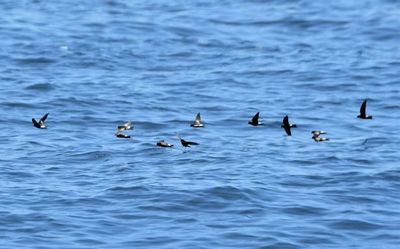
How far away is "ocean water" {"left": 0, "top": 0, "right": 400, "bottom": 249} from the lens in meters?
28.0

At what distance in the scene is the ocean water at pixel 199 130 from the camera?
92.0ft

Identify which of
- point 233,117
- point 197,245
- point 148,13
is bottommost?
point 197,245

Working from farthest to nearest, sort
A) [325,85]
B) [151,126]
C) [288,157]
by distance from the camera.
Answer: [325,85]
[151,126]
[288,157]

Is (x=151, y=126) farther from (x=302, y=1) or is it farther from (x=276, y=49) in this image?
(x=302, y=1)

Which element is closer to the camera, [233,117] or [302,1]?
[233,117]

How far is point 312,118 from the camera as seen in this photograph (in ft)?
130

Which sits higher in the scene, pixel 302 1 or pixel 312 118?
pixel 302 1

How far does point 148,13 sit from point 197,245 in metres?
33.9

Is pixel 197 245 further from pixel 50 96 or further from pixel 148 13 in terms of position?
pixel 148 13

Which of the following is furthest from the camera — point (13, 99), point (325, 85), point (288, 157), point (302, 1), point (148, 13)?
point (302, 1)

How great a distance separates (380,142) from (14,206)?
12047mm

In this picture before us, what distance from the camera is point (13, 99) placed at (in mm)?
41000

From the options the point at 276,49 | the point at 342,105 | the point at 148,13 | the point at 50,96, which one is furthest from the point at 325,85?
the point at 148,13

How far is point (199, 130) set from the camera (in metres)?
37.5
